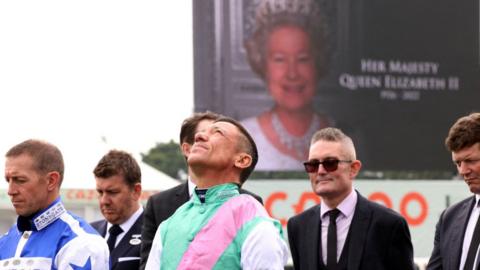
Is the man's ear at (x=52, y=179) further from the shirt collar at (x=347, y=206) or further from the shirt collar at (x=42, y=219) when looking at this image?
the shirt collar at (x=347, y=206)

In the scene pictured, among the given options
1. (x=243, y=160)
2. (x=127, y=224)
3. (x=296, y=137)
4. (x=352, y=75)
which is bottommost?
(x=296, y=137)

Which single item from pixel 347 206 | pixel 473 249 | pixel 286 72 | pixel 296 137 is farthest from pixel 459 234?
pixel 296 137

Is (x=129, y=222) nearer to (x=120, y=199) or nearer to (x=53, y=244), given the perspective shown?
(x=120, y=199)

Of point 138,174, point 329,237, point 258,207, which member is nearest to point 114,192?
point 138,174

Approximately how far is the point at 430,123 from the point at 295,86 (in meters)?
1.97

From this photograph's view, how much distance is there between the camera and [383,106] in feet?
45.6

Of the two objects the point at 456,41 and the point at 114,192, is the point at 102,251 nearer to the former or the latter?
the point at 114,192

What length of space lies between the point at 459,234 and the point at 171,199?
1.40 m

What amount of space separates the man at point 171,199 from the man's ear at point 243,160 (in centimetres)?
121

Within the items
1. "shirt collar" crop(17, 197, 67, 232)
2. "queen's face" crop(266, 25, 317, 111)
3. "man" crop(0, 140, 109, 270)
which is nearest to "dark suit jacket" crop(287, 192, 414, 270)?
"man" crop(0, 140, 109, 270)

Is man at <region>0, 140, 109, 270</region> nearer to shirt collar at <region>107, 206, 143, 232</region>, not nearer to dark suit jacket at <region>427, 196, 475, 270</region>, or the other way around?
shirt collar at <region>107, 206, 143, 232</region>

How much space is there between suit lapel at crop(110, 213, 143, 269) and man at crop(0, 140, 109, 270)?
1.15 metres

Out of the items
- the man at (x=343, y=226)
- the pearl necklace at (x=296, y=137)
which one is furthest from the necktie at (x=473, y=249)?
the pearl necklace at (x=296, y=137)

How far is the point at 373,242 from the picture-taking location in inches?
202
